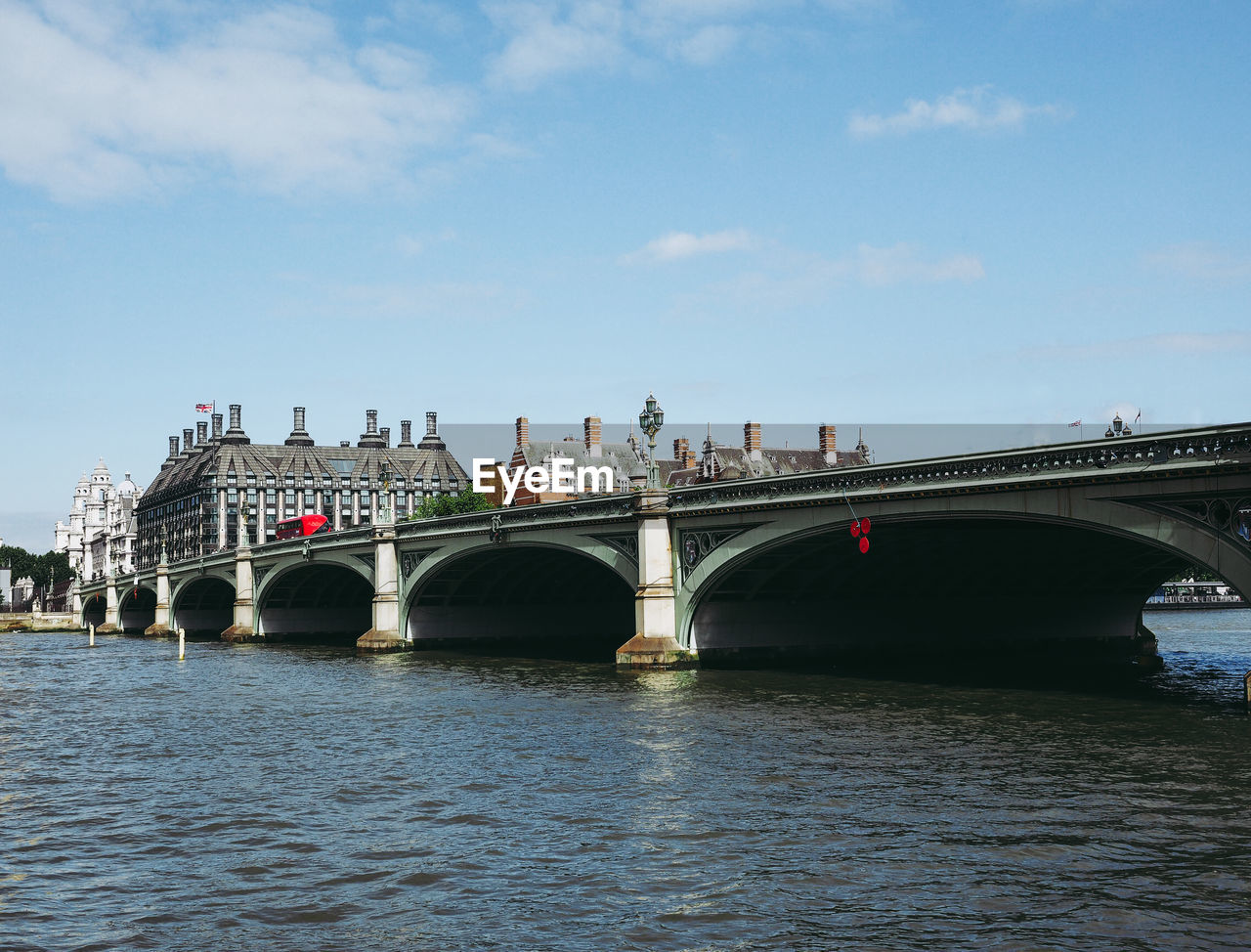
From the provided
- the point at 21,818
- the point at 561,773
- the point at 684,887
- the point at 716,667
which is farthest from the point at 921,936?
the point at 716,667

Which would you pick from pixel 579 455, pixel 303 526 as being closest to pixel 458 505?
pixel 579 455

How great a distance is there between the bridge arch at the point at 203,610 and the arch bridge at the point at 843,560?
35508 millimetres

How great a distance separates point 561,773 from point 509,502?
105m

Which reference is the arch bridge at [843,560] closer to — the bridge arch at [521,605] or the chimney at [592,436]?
the bridge arch at [521,605]

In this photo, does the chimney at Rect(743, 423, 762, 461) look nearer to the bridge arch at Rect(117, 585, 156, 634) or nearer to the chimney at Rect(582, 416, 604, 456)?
the chimney at Rect(582, 416, 604, 456)

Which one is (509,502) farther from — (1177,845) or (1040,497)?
(1177,845)

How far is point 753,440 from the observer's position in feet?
434

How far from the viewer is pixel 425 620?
259ft

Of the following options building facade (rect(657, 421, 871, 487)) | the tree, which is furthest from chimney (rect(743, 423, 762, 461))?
the tree

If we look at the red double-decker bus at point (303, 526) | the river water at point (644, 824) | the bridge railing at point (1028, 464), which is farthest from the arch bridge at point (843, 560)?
the red double-decker bus at point (303, 526)

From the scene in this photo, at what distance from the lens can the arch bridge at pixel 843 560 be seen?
1348 inches

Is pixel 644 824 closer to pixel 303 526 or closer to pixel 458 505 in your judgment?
pixel 303 526

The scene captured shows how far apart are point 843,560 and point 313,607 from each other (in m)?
64.0

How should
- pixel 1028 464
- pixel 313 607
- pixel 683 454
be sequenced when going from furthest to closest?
pixel 683 454 < pixel 313 607 < pixel 1028 464
